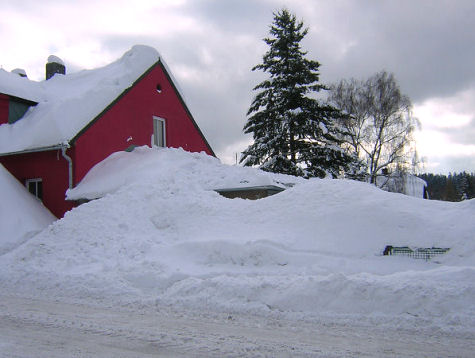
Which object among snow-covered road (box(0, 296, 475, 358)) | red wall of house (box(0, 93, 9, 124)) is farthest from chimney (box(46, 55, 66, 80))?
snow-covered road (box(0, 296, 475, 358))

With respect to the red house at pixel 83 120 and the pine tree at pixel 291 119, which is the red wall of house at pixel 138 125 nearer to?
the red house at pixel 83 120

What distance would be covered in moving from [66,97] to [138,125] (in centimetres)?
315

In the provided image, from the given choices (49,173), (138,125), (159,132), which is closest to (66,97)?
(138,125)

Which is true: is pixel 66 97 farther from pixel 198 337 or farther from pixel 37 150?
pixel 198 337

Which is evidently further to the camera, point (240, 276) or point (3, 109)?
point (3, 109)

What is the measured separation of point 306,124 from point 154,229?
14371 millimetres

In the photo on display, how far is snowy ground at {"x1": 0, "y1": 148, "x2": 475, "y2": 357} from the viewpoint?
5117 mm

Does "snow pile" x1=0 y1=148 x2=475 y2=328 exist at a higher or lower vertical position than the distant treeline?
lower

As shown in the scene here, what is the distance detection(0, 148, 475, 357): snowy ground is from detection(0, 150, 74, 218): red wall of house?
6.68ft

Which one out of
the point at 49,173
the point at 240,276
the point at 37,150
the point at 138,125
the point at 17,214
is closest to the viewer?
the point at 240,276

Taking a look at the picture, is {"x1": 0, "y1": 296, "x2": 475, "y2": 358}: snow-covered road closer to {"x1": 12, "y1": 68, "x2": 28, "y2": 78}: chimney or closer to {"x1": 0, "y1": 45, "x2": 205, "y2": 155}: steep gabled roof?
{"x1": 0, "y1": 45, "x2": 205, "y2": 155}: steep gabled roof

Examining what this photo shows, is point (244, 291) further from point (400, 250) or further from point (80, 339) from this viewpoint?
point (400, 250)

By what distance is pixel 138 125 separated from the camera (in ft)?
57.2

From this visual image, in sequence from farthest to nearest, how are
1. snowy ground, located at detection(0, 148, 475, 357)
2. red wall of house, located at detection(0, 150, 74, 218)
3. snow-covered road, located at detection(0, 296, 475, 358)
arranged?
red wall of house, located at detection(0, 150, 74, 218) → snowy ground, located at detection(0, 148, 475, 357) → snow-covered road, located at detection(0, 296, 475, 358)
